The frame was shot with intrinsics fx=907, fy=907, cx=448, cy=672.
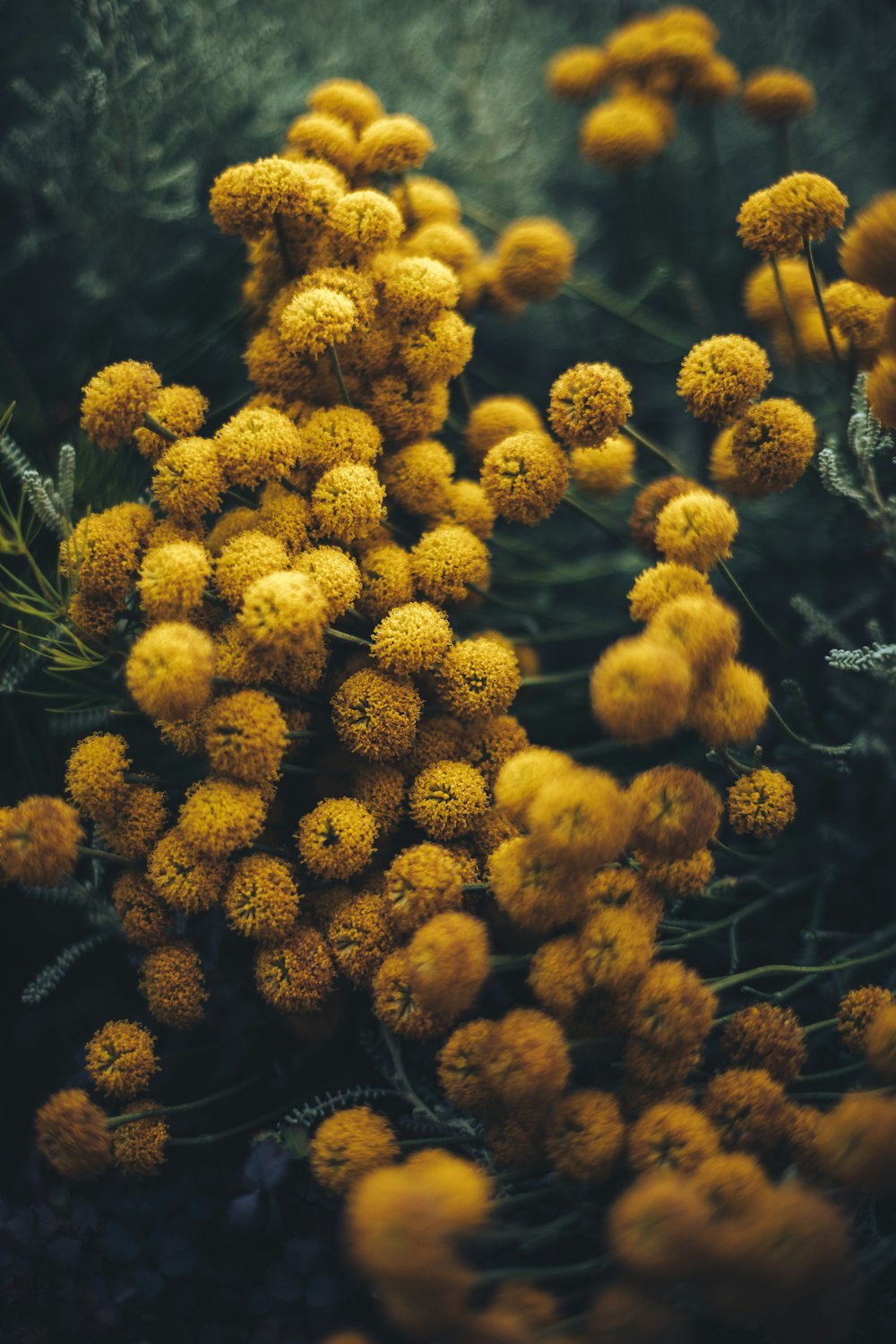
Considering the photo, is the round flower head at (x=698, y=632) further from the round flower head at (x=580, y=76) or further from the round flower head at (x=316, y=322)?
the round flower head at (x=580, y=76)

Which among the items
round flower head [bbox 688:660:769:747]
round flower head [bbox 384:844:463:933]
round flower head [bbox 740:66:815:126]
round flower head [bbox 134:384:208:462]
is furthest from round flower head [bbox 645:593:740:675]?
round flower head [bbox 740:66:815:126]

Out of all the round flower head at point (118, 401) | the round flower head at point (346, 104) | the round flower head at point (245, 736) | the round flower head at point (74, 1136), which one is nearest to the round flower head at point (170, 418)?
the round flower head at point (118, 401)

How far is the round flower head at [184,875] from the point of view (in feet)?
2.58

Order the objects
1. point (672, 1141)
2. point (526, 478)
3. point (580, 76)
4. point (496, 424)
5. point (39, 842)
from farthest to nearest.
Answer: point (580, 76), point (496, 424), point (526, 478), point (39, 842), point (672, 1141)

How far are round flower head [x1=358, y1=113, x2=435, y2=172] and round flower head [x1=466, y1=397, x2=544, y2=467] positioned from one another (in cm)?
26

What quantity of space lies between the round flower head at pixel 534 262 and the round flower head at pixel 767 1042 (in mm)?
775

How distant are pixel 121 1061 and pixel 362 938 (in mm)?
244

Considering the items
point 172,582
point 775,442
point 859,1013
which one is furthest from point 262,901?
point 775,442

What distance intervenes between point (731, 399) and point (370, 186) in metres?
0.48

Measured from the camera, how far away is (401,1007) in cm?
75

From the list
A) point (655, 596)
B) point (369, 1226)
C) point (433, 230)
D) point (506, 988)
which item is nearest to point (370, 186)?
point (433, 230)

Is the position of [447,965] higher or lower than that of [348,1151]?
higher

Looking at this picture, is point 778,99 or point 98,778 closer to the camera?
point 98,778

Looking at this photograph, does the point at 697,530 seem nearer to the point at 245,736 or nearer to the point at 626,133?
the point at 245,736
